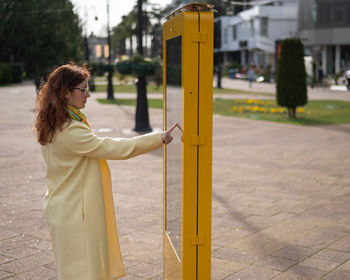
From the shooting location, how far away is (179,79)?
297cm

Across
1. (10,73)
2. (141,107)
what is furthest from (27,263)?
(10,73)

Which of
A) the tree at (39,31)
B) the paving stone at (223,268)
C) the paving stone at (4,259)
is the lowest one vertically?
the paving stone at (223,268)

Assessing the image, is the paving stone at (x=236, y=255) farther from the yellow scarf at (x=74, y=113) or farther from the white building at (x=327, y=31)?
the white building at (x=327, y=31)

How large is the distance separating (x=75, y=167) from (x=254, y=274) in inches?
68.7

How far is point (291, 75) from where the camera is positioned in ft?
51.8

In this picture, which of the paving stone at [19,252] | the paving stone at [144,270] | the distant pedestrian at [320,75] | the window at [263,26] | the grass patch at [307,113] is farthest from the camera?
the window at [263,26]

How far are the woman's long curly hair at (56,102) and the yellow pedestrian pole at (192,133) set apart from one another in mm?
590

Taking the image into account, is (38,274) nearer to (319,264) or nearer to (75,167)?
(75,167)

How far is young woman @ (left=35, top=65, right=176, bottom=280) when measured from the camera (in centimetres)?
290

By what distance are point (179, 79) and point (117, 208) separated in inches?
128

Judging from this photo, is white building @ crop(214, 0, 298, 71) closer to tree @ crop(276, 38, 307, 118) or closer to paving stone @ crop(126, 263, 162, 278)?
tree @ crop(276, 38, 307, 118)

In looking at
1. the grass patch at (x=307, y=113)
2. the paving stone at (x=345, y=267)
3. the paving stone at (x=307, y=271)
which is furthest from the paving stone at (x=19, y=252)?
the grass patch at (x=307, y=113)

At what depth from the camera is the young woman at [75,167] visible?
114 inches

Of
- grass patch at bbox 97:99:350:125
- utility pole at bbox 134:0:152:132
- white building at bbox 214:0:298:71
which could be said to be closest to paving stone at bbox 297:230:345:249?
utility pole at bbox 134:0:152:132
